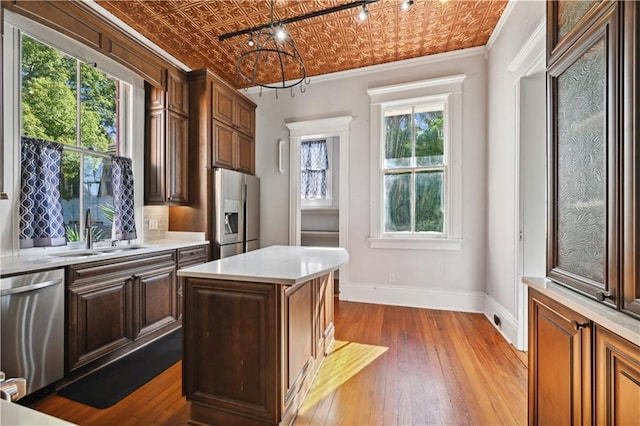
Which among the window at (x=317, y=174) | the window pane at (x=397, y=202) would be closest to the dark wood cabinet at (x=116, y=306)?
the window pane at (x=397, y=202)

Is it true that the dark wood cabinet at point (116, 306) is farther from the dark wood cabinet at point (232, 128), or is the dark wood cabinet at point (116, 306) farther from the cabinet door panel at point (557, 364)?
the cabinet door panel at point (557, 364)

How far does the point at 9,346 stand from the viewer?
1.66m

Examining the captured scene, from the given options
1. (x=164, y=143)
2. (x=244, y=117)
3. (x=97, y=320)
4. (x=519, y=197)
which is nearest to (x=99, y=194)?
(x=164, y=143)

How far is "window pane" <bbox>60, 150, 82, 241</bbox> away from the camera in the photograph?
8.10ft

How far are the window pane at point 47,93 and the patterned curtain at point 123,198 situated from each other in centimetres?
43

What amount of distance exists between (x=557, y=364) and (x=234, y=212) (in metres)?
3.43

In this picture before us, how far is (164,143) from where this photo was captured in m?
3.17

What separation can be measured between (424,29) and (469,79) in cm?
91

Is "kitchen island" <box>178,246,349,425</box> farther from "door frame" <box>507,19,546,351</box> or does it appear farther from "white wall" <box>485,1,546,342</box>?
"white wall" <box>485,1,546,342</box>

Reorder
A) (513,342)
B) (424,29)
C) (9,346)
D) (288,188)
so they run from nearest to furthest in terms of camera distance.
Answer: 1. (9,346)
2. (513,342)
3. (424,29)
4. (288,188)

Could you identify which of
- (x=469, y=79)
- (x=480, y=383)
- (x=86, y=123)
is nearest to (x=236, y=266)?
(x=480, y=383)

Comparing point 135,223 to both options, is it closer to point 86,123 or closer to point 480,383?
point 86,123

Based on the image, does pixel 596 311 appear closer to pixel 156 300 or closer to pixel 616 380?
pixel 616 380

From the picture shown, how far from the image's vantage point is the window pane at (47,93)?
2203mm
